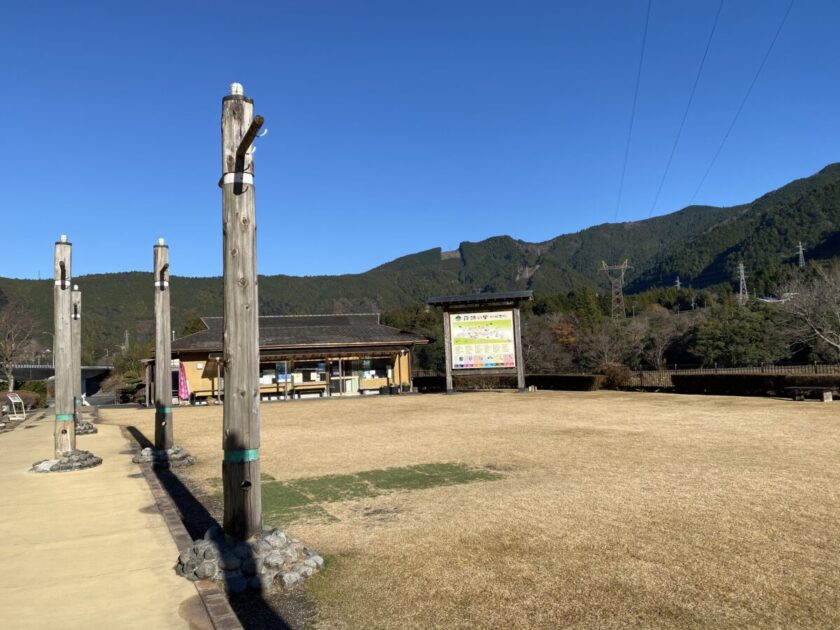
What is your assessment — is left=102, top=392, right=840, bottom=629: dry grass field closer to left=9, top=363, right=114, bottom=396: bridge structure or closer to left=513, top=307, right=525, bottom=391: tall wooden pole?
left=513, top=307, right=525, bottom=391: tall wooden pole

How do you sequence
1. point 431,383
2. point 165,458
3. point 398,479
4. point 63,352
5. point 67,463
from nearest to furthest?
point 398,479
point 67,463
point 63,352
point 165,458
point 431,383

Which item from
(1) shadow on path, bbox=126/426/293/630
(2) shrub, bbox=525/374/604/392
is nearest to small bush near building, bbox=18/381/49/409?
(2) shrub, bbox=525/374/604/392

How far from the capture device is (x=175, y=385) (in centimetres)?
3412

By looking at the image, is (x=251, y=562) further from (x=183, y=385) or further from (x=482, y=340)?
(x=183, y=385)

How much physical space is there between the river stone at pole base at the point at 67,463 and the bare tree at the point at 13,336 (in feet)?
110

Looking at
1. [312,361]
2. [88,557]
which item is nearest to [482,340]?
[312,361]

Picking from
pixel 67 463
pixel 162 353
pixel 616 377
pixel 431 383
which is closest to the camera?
pixel 67 463

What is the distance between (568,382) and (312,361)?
13.5 metres

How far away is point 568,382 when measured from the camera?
31.5 meters

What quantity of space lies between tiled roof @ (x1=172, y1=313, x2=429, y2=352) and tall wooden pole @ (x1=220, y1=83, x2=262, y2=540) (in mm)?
24881

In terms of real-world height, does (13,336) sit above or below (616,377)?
above

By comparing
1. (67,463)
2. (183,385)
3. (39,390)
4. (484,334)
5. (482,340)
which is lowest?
(67,463)

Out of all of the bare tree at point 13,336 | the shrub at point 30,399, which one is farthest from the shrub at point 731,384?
the bare tree at point 13,336

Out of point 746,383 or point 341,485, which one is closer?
point 341,485
